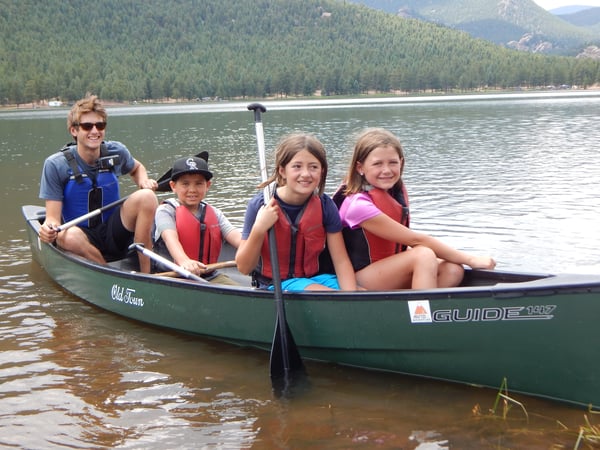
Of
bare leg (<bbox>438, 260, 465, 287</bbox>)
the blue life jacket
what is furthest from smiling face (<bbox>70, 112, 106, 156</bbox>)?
bare leg (<bbox>438, 260, 465, 287</bbox>)

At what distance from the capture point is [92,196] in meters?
6.96

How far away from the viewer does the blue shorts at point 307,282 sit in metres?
5.01

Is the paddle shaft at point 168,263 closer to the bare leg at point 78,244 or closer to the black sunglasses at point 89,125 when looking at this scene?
the bare leg at point 78,244

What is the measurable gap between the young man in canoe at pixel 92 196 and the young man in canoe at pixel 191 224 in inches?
14.7

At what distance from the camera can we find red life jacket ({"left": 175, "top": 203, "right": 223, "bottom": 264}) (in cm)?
604

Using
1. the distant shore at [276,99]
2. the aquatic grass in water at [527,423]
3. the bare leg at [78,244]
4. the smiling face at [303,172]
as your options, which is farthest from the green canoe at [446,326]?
the distant shore at [276,99]

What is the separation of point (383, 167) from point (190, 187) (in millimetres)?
1849

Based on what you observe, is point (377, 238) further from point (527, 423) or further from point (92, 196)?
point (92, 196)

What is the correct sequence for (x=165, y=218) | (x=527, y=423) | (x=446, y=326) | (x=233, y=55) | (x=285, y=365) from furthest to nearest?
(x=233, y=55) → (x=165, y=218) → (x=285, y=365) → (x=446, y=326) → (x=527, y=423)

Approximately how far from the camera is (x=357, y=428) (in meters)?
4.31

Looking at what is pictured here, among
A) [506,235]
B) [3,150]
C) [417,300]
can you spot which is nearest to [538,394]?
[417,300]

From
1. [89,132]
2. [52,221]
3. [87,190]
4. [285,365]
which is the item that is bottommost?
[285,365]

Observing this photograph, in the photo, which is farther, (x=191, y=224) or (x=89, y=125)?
(x=89, y=125)

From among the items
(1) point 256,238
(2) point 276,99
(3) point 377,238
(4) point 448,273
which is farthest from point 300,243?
(2) point 276,99
